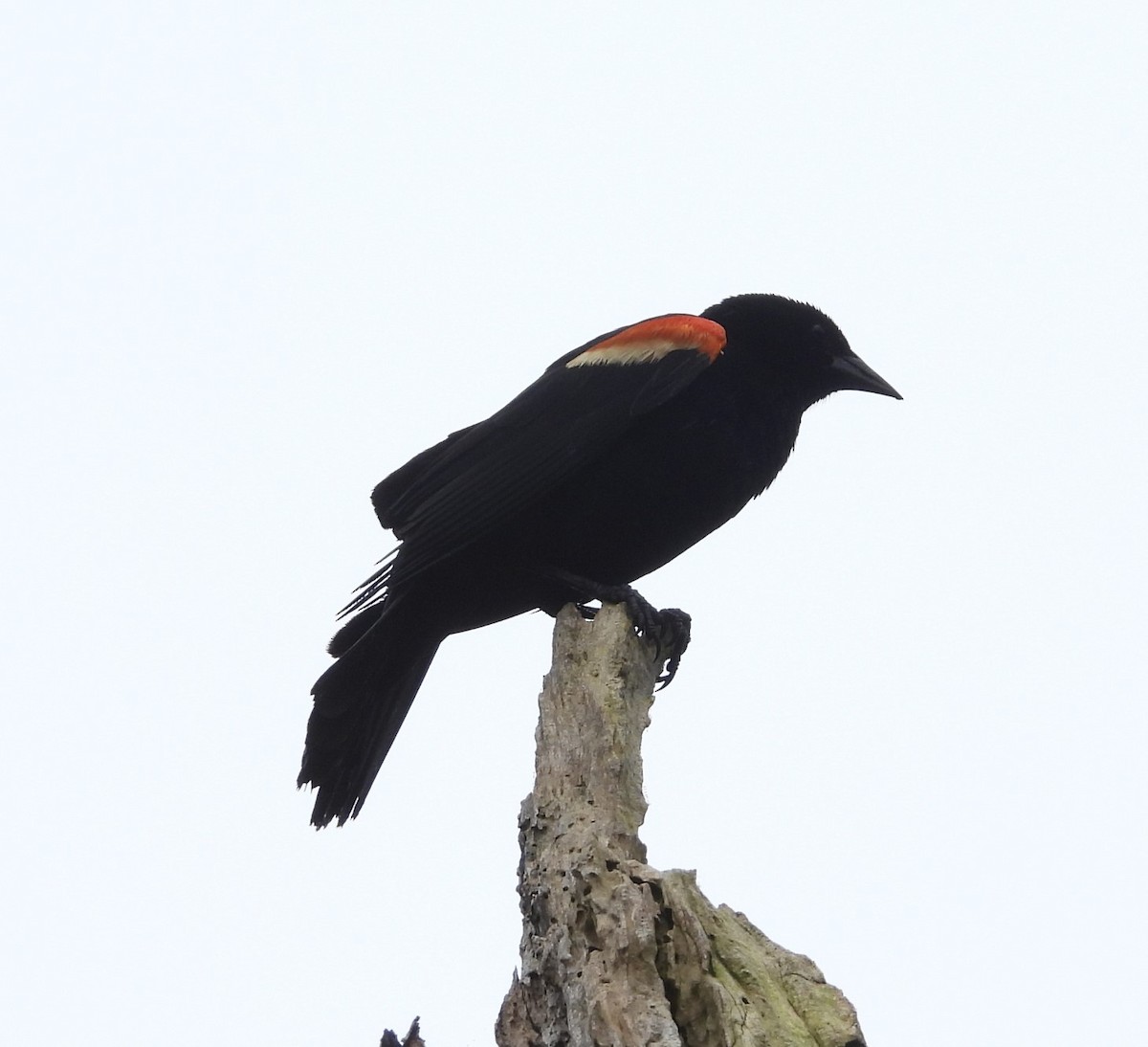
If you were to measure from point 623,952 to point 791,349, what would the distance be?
10.7 ft

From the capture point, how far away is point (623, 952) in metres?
3.23

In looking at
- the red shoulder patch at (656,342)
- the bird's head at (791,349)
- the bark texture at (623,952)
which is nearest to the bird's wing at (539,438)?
the red shoulder patch at (656,342)

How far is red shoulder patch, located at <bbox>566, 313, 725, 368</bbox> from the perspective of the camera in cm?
560

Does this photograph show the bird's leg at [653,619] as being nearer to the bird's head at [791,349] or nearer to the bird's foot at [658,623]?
the bird's foot at [658,623]

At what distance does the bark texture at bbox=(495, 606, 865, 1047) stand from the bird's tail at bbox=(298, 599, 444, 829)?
150cm

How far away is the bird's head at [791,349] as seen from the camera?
5.82 m

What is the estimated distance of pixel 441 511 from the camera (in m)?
5.33

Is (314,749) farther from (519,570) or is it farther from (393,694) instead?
(519,570)

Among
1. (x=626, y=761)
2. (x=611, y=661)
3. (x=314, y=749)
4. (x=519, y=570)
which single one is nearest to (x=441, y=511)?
(x=519, y=570)

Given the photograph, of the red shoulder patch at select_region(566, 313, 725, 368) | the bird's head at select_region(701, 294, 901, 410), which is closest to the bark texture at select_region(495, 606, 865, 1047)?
the red shoulder patch at select_region(566, 313, 725, 368)

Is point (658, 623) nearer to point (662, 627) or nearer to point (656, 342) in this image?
point (662, 627)

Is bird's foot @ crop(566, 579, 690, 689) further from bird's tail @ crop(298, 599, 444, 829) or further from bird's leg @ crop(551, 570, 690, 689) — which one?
bird's tail @ crop(298, 599, 444, 829)

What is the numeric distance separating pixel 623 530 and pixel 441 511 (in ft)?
2.20

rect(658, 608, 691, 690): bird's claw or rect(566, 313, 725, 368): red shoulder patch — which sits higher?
rect(566, 313, 725, 368): red shoulder patch
